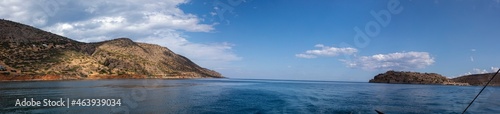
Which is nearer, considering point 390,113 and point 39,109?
point 39,109

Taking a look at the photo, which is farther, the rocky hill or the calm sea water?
the rocky hill

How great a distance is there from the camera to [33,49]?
156 meters

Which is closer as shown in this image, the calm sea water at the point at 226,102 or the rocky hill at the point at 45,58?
the calm sea water at the point at 226,102

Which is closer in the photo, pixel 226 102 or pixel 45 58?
pixel 226 102

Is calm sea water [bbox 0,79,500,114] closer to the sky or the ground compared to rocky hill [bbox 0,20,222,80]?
closer to the ground

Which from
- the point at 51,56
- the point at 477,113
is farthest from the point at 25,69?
the point at 477,113

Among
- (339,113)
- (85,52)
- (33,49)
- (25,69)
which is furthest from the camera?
(85,52)

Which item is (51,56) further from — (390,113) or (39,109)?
(390,113)

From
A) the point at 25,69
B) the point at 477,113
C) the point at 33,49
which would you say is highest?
the point at 33,49

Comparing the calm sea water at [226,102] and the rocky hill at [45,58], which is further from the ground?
the rocky hill at [45,58]

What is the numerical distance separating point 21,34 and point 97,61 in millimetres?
38232

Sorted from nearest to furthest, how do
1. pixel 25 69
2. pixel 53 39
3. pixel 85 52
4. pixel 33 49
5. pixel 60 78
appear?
pixel 25 69 < pixel 60 78 < pixel 33 49 < pixel 53 39 < pixel 85 52

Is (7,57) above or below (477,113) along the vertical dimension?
above

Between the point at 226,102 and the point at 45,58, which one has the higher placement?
the point at 45,58
